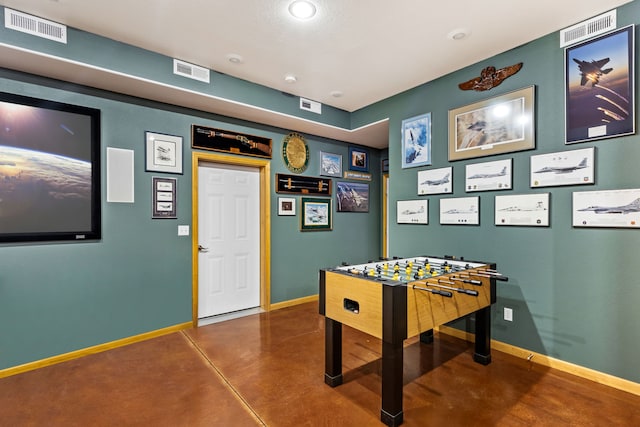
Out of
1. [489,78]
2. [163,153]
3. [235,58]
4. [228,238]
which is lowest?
[228,238]

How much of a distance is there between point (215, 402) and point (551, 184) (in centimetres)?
324

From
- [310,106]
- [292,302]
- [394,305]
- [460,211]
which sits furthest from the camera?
[292,302]

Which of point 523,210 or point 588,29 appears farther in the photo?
point 523,210

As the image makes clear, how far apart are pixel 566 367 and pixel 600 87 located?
91.5 inches

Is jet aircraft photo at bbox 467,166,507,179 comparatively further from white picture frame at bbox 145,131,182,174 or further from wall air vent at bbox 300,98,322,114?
white picture frame at bbox 145,131,182,174

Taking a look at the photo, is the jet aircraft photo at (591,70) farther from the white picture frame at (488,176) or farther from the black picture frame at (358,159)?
the black picture frame at (358,159)

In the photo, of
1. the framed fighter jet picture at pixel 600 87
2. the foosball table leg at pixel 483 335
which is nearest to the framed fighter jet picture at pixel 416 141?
the framed fighter jet picture at pixel 600 87

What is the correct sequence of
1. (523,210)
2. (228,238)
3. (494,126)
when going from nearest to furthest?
1. (523,210)
2. (494,126)
3. (228,238)

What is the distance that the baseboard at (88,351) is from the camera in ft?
8.24

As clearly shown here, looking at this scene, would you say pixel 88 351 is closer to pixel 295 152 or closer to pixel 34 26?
pixel 34 26

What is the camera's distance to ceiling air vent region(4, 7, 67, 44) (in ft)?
7.38

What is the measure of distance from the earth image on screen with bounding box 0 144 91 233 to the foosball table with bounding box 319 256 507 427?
8.03ft

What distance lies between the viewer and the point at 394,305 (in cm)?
175

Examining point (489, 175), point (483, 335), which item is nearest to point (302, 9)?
point (489, 175)
